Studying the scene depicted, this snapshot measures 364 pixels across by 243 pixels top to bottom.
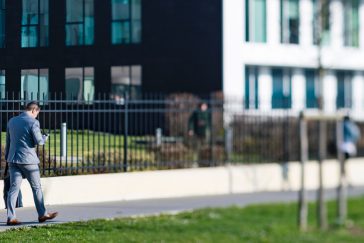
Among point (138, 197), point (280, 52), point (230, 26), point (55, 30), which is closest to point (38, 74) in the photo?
point (55, 30)

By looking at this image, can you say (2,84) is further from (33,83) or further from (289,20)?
(289,20)

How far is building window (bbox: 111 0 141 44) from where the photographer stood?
2385cm

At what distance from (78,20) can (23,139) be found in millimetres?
2322

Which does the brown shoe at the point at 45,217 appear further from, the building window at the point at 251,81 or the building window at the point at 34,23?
the building window at the point at 251,81

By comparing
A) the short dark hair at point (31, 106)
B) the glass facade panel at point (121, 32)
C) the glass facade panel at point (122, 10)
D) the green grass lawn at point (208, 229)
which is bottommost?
the green grass lawn at point (208, 229)

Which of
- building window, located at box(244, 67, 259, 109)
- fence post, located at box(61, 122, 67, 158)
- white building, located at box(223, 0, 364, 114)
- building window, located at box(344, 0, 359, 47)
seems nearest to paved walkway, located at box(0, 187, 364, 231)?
fence post, located at box(61, 122, 67, 158)

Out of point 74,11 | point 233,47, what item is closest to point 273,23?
point 233,47

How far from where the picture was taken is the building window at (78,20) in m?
12.4

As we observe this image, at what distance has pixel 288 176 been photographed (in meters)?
19.2

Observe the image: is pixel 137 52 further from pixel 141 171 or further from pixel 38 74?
pixel 38 74

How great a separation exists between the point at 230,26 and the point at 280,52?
3.35 metres

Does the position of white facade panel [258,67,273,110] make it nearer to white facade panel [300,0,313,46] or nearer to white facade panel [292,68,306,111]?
white facade panel [292,68,306,111]

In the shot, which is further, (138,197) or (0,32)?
(138,197)

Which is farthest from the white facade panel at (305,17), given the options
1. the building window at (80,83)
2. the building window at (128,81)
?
the building window at (80,83)
